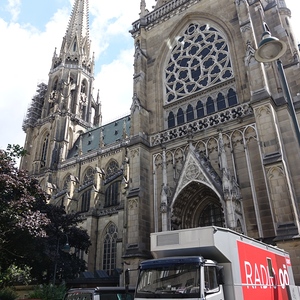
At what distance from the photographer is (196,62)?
20250 mm

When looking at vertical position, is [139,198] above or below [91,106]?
below

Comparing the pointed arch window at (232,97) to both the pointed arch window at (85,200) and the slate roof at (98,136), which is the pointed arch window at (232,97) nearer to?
the pointed arch window at (85,200)

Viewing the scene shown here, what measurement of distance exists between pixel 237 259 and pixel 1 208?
10944mm

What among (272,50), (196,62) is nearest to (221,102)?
(196,62)

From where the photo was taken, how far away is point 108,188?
3547cm

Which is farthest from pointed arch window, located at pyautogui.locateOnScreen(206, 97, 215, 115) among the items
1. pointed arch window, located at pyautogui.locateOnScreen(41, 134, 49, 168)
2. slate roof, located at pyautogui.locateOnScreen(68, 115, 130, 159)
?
pointed arch window, located at pyautogui.locateOnScreen(41, 134, 49, 168)

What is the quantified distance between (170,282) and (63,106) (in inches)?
1896

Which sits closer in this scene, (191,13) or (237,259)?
(237,259)

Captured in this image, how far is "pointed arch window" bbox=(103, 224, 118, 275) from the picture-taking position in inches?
1167

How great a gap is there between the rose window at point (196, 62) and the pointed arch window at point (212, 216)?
7.34 metres

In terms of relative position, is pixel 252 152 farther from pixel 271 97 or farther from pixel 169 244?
pixel 169 244

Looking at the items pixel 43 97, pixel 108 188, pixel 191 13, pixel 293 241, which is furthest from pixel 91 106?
pixel 293 241

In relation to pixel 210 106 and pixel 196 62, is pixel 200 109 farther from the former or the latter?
pixel 196 62

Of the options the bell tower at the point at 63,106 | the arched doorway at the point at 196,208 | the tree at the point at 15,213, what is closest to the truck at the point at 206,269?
the arched doorway at the point at 196,208
